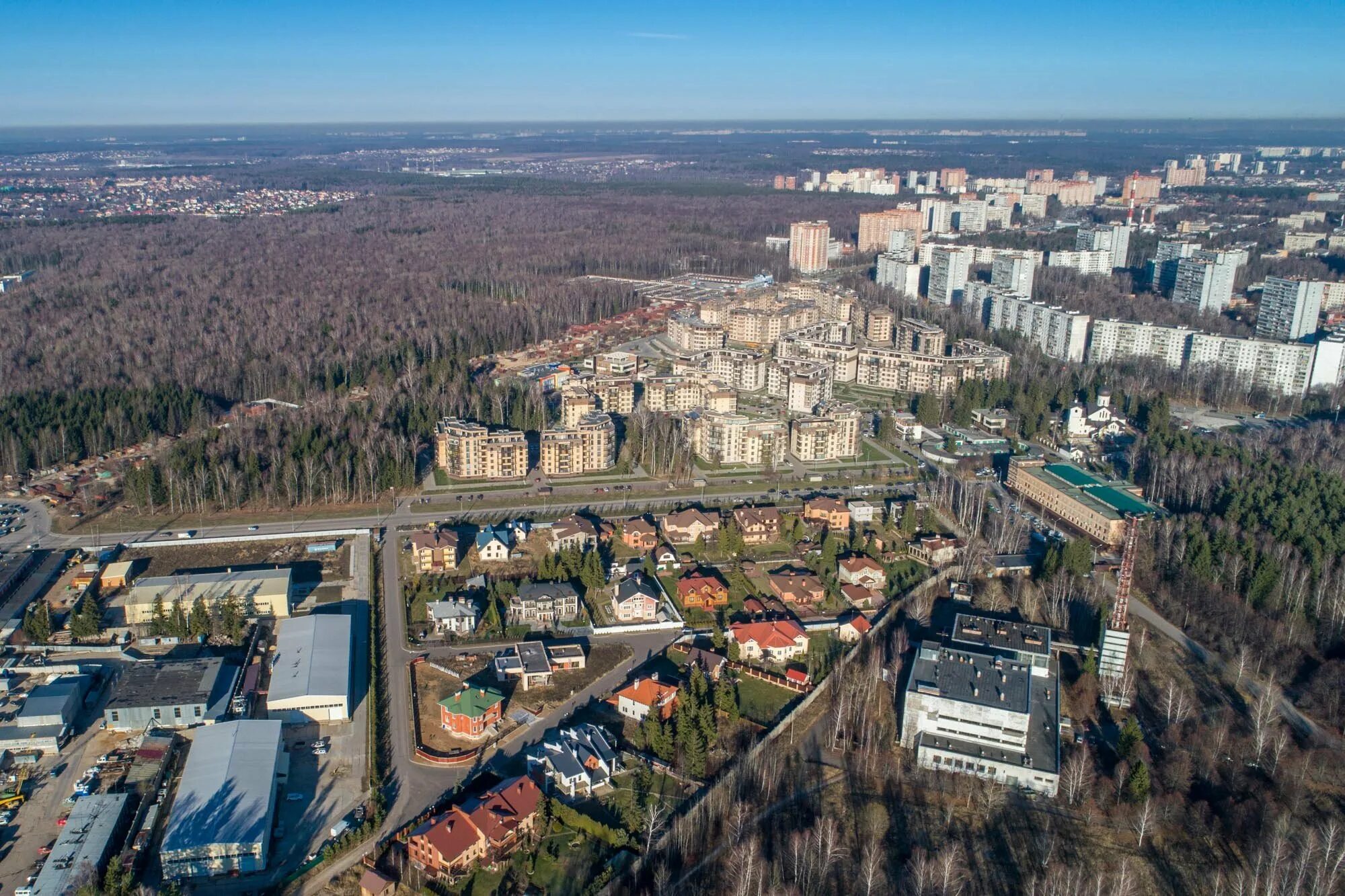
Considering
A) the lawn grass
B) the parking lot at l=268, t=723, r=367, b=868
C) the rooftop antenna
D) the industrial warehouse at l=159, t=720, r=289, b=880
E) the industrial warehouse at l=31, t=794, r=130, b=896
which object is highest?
the rooftop antenna

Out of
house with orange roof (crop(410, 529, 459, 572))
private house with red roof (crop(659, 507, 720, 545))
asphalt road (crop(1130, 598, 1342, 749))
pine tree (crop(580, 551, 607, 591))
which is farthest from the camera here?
private house with red roof (crop(659, 507, 720, 545))

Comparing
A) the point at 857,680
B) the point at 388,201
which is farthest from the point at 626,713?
the point at 388,201

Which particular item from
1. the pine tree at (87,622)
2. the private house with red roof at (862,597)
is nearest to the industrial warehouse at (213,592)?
the pine tree at (87,622)

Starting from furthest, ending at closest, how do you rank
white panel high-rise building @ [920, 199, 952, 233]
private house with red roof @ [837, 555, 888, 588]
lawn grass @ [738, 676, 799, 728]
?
white panel high-rise building @ [920, 199, 952, 233] < private house with red roof @ [837, 555, 888, 588] < lawn grass @ [738, 676, 799, 728]

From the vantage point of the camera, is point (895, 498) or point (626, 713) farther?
point (895, 498)

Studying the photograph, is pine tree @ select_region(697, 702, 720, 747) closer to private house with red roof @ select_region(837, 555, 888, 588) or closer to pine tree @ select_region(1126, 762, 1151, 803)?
pine tree @ select_region(1126, 762, 1151, 803)

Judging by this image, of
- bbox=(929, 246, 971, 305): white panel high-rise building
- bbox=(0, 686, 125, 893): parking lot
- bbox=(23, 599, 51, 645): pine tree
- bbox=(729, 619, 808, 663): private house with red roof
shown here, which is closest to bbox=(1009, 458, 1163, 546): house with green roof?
bbox=(729, 619, 808, 663): private house with red roof

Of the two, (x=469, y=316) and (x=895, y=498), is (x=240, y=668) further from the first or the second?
(x=469, y=316)
